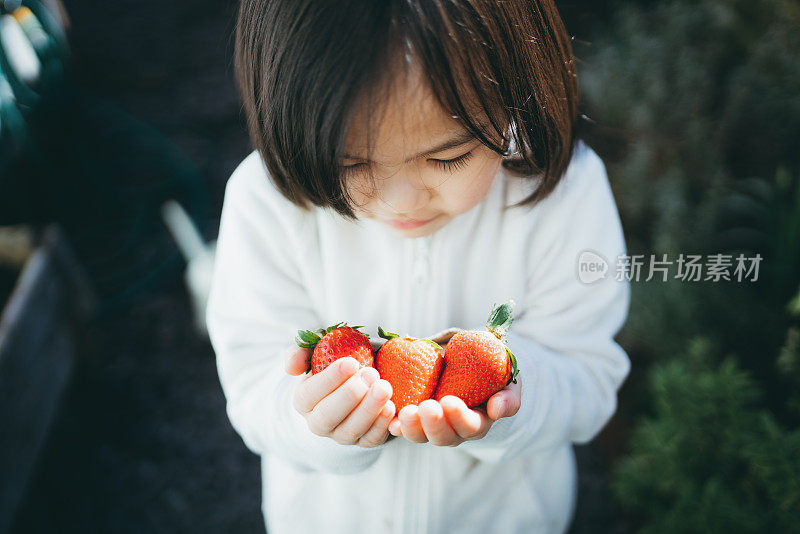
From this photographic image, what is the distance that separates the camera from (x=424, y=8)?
1.84ft

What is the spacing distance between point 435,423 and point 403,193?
256mm

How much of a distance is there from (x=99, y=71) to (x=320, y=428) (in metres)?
3.34

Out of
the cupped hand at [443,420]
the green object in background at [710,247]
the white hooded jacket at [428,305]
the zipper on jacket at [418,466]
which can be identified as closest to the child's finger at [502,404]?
the cupped hand at [443,420]

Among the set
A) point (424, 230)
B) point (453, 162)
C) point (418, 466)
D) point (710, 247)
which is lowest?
point (710, 247)

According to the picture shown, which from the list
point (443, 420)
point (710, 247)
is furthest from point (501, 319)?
point (710, 247)

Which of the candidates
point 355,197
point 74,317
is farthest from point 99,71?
point 355,197

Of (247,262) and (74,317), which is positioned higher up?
(247,262)

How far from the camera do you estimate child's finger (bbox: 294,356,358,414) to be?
2.09 feet

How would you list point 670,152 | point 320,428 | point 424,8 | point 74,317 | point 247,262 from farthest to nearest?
point 670,152, point 74,317, point 247,262, point 320,428, point 424,8

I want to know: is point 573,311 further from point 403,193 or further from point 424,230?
point 403,193

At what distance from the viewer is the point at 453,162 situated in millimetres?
670

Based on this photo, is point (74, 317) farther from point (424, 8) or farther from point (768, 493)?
point (768, 493)

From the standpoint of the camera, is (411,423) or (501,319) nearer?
(411,423)

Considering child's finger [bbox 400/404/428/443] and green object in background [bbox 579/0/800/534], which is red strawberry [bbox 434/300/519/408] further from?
green object in background [bbox 579/0/800/534]
